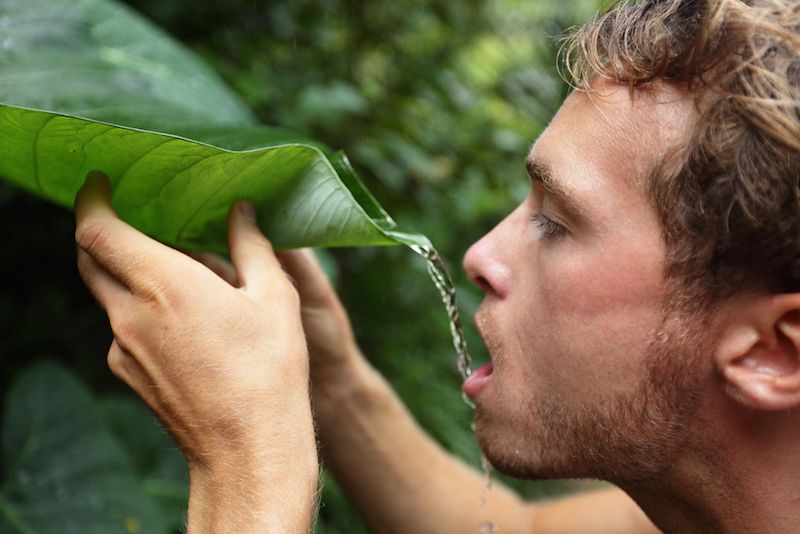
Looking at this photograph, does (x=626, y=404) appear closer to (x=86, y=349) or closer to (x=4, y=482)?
(x=4, y=482)

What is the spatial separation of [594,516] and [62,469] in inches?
49.5

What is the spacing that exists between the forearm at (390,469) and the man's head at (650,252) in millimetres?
481

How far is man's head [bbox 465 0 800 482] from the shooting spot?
1411 mm

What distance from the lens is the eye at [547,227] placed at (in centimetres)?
157

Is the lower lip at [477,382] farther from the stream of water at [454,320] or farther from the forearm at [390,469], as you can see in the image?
the forearm at [390,469]

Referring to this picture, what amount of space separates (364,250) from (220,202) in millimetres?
1838

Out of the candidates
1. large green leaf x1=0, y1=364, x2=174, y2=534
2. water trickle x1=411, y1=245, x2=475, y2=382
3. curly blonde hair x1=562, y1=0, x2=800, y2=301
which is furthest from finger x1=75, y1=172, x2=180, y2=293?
large green leaf x1=0, y1=364, x2=174, y2=534

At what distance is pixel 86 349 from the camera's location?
281 cm

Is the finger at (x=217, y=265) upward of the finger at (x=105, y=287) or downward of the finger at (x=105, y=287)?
downward

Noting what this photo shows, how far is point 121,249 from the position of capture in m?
1.31

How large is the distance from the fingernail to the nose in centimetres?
39

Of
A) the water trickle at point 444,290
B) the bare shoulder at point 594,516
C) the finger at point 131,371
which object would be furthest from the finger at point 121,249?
the bare shoulder at point 594,516

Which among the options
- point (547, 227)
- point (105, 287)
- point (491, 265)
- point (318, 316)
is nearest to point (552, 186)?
point (547, 227)

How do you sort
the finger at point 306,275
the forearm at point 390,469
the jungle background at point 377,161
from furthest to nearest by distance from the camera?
the jungle background at point 377,161, the forearm at point 390,469, the finger at point 306,275
